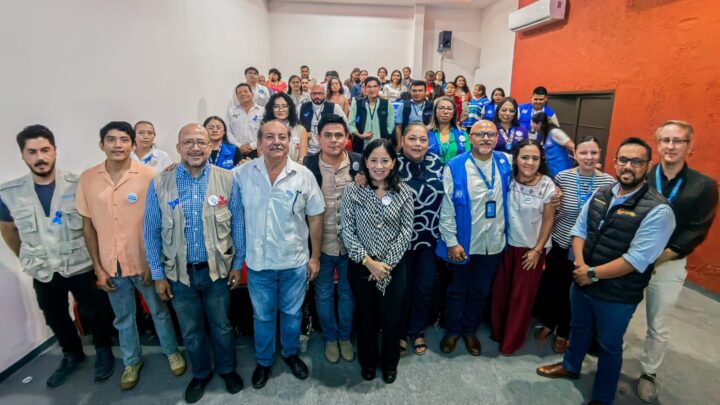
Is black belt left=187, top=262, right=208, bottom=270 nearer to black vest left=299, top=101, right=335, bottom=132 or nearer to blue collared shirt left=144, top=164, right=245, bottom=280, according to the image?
blue collared shirt left=144, top=164, right=245, bottom=280

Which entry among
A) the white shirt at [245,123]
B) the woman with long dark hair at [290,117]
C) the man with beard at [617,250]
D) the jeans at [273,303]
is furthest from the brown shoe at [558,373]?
the white shirt at [245,123]

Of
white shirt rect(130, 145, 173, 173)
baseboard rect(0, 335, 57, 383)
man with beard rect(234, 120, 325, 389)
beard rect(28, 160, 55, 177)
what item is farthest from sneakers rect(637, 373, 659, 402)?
baseboard rect(0, 335, 57, 383)

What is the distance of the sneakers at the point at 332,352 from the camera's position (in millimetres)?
2518

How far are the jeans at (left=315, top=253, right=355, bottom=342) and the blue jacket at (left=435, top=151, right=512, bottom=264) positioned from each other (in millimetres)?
727

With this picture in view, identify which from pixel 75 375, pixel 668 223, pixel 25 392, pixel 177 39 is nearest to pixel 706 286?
pixel 668 223

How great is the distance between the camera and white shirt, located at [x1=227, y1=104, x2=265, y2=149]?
14.9 ft

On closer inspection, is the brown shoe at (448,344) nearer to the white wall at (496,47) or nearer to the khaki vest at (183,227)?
the khaki vest at (183,227)

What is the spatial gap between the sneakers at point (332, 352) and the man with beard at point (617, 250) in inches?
64.7

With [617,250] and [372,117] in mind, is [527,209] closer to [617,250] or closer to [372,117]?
[617,250]

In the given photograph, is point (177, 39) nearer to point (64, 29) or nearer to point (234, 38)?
point (64, 29)

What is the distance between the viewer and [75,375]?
8.03ft

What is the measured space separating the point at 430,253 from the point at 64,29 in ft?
11.2

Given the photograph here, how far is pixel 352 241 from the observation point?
2.09m

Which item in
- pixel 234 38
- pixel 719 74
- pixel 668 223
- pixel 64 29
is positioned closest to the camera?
pixel 668 223
